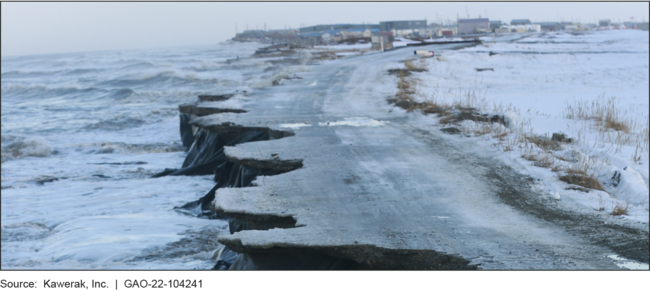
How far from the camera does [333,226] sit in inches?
162

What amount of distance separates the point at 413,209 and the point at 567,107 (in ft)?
31.9

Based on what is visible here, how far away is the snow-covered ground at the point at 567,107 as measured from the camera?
5742mm

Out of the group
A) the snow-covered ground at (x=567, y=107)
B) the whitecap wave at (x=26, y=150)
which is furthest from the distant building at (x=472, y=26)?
the whitecap wave at (x=26, y=150)

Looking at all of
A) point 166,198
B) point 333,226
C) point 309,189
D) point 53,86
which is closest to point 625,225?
point 333,226

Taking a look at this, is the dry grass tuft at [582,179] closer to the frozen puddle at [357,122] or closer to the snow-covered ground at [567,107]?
the snow-covered ground at [567,107]

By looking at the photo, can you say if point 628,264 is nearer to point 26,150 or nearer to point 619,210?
point 619,210

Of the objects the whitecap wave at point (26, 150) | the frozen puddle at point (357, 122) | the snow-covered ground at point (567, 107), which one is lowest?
the whitecap wave at point (26, 150)

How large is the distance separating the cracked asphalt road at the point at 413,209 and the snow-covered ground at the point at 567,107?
557mm

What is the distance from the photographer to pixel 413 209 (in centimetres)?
462

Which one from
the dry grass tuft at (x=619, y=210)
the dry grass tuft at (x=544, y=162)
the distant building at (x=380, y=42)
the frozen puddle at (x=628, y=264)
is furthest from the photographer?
the distant building at (x=380, y=42)

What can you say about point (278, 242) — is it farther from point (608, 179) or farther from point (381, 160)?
point (608, 179)

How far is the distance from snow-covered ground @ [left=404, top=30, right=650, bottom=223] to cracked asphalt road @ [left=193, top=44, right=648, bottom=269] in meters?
0.56
